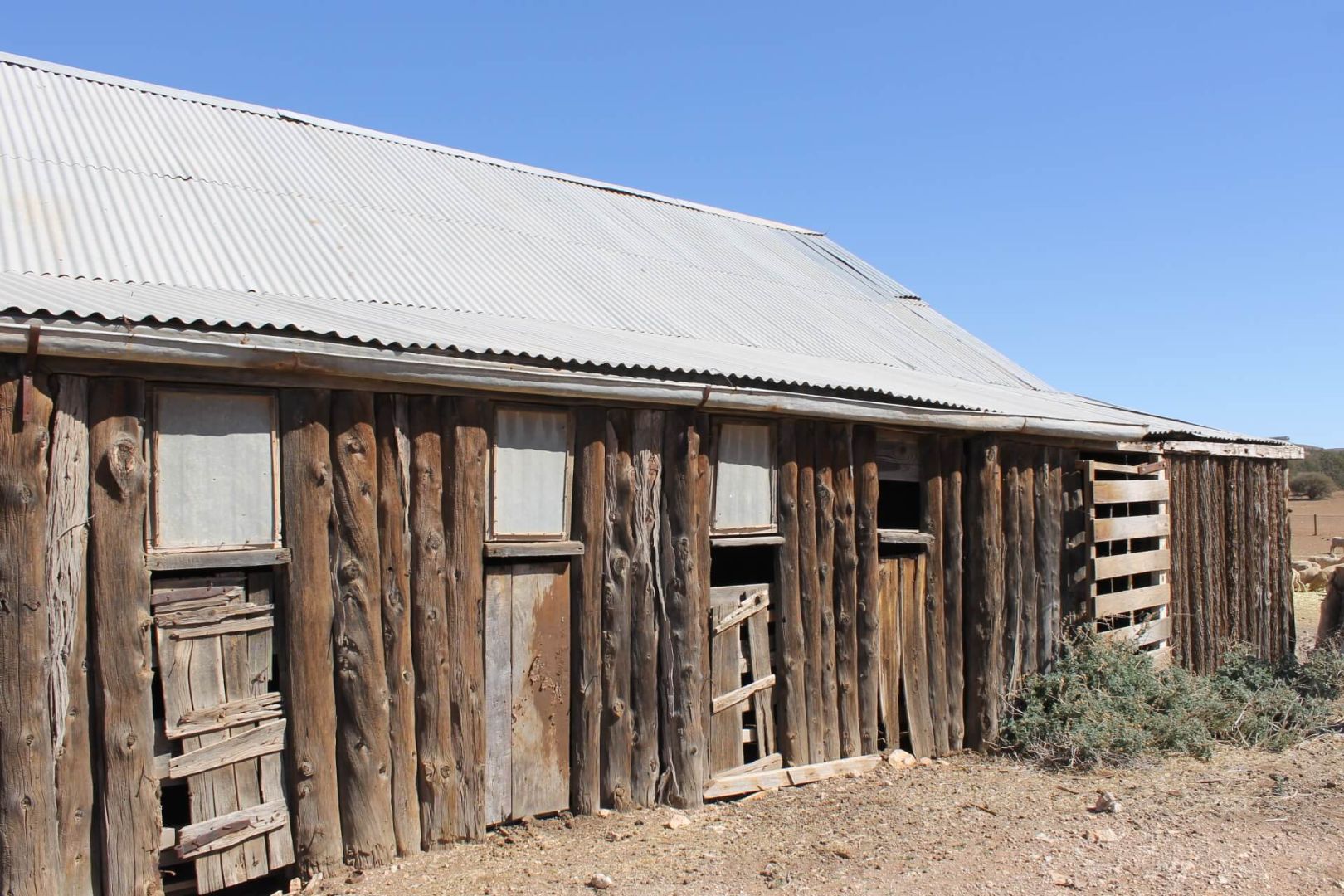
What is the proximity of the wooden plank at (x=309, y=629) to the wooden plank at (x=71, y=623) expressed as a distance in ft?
2.76

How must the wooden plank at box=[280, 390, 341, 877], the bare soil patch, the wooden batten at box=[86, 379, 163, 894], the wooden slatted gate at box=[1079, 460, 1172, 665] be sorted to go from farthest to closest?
the wooden slatted gate at box=[1079, 460, 1172, 665]
the bare soil patch
the wooden plank at box=[280, 390, 341, 877]
the wooden batten at box=[86, 379, 163, 894]

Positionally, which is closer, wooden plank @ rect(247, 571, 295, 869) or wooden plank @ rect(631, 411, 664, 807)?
wooden plank @ rect(247, 571, 295, 869)

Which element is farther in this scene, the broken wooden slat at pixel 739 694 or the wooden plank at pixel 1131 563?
the wooden plank at pixel 1131 563

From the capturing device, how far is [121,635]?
4.88 m

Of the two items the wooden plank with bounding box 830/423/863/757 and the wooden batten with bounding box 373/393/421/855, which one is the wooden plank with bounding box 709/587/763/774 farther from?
the wooden batten with bounding box 373/393/421/855

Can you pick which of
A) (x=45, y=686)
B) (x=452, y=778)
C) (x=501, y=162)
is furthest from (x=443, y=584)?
(x=501, y=162)


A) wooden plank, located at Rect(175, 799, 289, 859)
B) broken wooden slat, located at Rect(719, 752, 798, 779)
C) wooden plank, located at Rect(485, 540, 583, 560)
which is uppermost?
wooden plank, located at Rect(485, 540, 583, 560)

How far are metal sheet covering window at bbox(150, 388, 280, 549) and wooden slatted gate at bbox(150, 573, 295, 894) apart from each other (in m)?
0.22

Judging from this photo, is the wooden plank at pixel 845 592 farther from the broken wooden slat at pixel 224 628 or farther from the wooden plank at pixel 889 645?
the broken wooden slat at pixel 224 628

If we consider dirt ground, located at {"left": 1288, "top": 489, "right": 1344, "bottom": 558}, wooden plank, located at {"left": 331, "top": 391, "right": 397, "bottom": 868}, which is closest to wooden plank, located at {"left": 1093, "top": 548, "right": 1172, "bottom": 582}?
wooden plank, located at {"left": 331, "top": 391, "right": 397, "bottom": 868}

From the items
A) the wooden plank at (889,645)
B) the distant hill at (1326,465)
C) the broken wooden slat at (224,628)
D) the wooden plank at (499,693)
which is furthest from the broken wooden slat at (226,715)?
the distant hill at (1326,465)

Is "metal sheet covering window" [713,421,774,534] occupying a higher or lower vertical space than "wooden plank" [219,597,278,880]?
higher

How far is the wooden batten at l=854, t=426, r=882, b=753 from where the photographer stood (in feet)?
26.1

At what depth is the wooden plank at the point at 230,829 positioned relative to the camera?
5.07m
